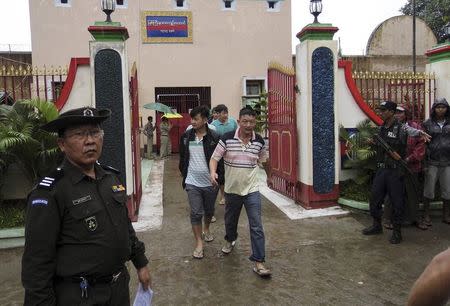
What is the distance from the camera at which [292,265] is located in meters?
4.57

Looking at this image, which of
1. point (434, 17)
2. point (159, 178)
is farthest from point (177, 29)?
point (434, 17)

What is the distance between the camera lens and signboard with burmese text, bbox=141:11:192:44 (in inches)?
575

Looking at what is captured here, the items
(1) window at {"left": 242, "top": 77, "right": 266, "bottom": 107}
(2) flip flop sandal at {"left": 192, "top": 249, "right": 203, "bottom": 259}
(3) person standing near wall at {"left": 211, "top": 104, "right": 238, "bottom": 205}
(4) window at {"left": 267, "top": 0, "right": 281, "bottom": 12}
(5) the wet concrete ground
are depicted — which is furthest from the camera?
(4) window at {"left": 267, "top": 0, "right": 281, "bottom": 12}

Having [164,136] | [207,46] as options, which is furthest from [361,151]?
[207,46]

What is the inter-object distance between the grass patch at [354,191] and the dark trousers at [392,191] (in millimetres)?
1062

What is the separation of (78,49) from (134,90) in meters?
8.52

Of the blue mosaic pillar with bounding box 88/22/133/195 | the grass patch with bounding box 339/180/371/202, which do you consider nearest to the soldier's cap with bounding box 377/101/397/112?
the grass patch with bounding box 339/180/371/202

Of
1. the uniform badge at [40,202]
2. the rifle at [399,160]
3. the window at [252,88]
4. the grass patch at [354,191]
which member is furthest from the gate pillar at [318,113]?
the window at [252,88]

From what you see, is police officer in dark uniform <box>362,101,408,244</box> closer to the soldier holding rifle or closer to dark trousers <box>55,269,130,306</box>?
the soldier holding rifle

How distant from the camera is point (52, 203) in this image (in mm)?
1949

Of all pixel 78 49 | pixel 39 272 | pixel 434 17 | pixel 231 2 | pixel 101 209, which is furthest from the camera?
pixel 434 17

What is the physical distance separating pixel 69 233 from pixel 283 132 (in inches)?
223

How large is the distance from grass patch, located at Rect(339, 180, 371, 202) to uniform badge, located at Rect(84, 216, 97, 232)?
5152mm

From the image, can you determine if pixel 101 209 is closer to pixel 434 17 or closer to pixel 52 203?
pixel 52 203
